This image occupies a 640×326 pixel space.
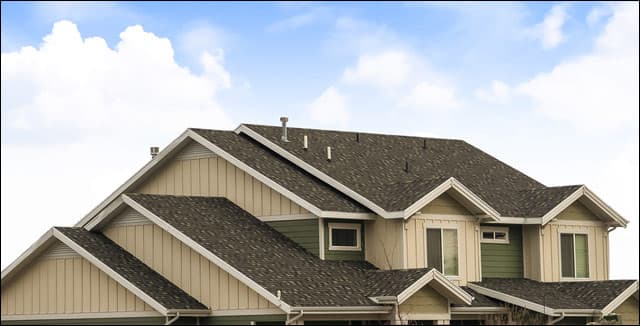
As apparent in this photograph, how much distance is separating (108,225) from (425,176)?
36.1 feet

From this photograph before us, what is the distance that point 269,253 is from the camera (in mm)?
42219

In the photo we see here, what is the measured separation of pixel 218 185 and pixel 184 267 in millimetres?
5126

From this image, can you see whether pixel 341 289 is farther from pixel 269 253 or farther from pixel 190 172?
pixel 190 172

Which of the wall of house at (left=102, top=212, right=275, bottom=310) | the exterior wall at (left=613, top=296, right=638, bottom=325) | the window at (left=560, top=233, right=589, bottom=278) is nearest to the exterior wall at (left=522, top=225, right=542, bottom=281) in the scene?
the window at (left=560, top=233, right=589, bottom=278)

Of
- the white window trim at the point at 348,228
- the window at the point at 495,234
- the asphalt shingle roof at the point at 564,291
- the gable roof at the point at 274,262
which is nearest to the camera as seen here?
the gable roof at the point at 274,262

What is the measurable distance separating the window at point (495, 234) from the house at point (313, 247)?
6cm

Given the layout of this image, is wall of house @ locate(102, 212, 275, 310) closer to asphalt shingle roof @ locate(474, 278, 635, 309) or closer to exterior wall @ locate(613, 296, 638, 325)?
asphalt shingle roof @ locate(474, 278, 635, 309)

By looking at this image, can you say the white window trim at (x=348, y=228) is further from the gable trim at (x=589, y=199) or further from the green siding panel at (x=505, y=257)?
the gable trim at (x=589, y=199)

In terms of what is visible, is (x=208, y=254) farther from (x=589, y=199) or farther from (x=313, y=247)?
(x=589, y=199)

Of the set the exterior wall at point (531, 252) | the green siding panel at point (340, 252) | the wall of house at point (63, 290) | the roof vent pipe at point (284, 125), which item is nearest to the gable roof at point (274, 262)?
the green siding panel at point (340, 252)

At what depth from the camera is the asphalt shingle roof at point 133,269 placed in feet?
135

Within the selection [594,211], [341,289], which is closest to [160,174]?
[341,289]

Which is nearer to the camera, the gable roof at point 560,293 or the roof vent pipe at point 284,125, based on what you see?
the gable roof at point 560,293

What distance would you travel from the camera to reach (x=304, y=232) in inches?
1724
